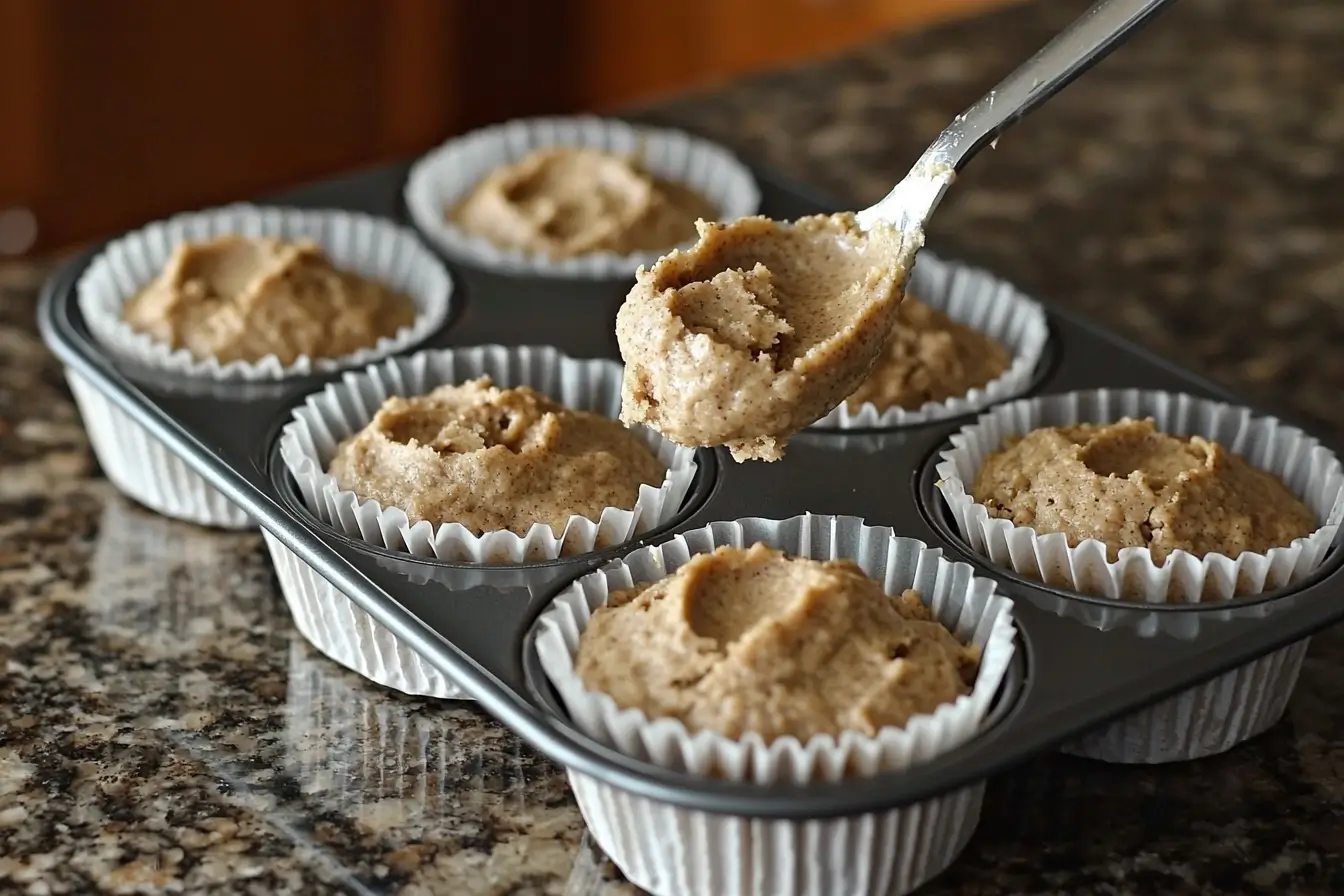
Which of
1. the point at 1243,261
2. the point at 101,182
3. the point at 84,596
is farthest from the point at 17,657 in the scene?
the point at 101,182

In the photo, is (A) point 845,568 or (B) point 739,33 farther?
(B) point 739,33

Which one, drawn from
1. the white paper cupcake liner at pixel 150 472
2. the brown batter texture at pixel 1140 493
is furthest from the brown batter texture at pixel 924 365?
the white paper cupcake liner at pixel 150 472

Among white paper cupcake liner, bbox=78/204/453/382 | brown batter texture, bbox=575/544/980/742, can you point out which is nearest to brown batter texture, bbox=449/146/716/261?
white paper cupcake liner, bbox=78/204/453/382

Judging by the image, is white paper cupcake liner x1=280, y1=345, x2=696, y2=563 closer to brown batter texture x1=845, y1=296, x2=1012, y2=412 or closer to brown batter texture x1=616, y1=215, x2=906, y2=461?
brown batter texture x1=616, y1=215, x2=906, y2=461

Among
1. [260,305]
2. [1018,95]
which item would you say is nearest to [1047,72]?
[1018,95]

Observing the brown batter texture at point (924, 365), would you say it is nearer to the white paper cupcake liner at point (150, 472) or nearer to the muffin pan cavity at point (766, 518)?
the muffin pan cavity at point (766, 518)

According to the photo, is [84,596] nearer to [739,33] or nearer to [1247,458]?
[1247,458]
